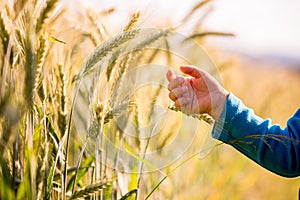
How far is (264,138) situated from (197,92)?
191 millimetres

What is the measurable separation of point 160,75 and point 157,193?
34 centimetres

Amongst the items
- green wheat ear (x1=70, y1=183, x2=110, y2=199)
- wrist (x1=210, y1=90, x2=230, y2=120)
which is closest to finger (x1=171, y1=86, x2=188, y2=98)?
wrist (x1=210, y1=90, x2=230, y2=120)

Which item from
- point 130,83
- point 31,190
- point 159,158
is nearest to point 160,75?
point 130,83

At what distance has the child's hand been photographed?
1.16 metres

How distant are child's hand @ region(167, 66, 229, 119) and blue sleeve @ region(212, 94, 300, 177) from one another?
3cm

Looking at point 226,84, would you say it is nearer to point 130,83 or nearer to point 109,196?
point 130,83

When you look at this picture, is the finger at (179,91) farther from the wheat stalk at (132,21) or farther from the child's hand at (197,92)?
the wheat stalk at (132,21)

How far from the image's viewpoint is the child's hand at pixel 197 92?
116cm

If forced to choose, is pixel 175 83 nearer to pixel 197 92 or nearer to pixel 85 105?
pixel 197 92

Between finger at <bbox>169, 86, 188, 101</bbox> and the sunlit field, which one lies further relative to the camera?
finger at <bbox>169, 86, 188, 101</bbox>

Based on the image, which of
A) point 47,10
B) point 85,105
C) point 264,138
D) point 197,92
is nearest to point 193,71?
point 197,92

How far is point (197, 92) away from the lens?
124 centimetres

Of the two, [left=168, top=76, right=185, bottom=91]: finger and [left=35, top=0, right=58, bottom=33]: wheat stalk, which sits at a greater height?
[left=35, top=0, right=58, bottom=33]: wheat stalk

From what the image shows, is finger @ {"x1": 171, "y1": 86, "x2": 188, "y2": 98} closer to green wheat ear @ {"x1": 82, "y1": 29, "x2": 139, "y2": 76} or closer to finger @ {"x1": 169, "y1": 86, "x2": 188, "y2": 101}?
finger @ {"x1": 169, "y1": 86, "x2": 188, "y2": 101}
